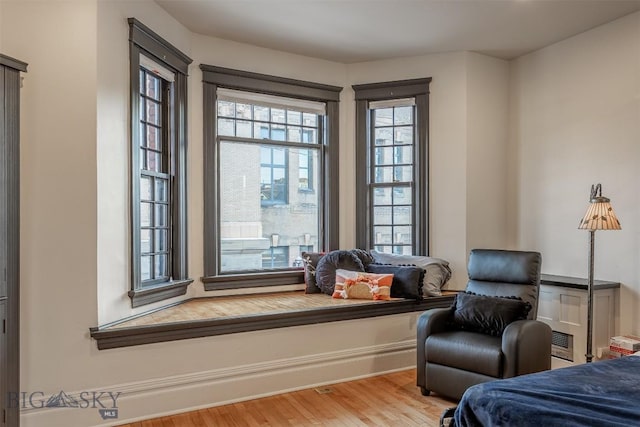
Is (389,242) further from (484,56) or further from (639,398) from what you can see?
(639,398)

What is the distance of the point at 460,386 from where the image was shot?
311cm

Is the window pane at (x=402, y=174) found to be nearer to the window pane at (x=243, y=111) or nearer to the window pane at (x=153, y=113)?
the window pane at (x=243, y=111)

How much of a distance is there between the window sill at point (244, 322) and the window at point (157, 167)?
328mm

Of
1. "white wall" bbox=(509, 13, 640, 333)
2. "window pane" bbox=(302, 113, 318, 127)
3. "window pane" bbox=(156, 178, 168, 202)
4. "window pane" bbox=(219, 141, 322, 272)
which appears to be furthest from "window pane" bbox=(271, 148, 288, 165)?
"white wall" bbox=(509, 13, 640, 333)

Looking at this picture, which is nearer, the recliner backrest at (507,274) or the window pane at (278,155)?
the recliner backrest at (507,274)

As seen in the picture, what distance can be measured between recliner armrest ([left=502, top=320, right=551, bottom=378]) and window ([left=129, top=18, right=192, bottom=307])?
252 centimetres

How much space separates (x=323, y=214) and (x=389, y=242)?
0.76 meters

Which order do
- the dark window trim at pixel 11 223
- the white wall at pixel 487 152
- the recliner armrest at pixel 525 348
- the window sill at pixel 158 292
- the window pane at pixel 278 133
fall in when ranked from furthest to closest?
1. the window pane at pixel 278 133
2. the white wall at pixel 487 152
3. the window sill at pixel 158 292
4. the recliner armrest at pixel 525 348
5. the dark window trim at pixel 11 223

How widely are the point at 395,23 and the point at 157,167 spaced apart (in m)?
2.34

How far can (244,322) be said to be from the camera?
3.38 meters

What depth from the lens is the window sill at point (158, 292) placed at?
3301 millimetres

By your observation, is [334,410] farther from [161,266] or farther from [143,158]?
[143,158]

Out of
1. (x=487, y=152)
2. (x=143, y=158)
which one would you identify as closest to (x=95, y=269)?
(x=143, y=158)

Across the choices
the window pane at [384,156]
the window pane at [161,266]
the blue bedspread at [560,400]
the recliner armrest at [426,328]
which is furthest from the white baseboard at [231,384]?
the window pane at [384,156]
